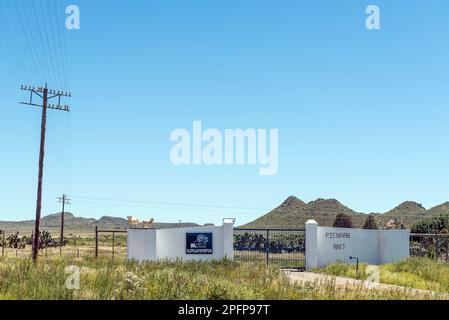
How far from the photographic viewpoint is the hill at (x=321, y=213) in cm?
10838

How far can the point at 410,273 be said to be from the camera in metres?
27.6

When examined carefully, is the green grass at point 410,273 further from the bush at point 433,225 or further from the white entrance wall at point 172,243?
the bush at point 433,225

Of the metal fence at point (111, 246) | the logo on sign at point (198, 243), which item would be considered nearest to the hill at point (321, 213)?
the metal fence at point (111, 246)

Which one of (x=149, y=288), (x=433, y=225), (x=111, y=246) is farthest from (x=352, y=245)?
(x=111, y=246)

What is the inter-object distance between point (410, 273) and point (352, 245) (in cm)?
925

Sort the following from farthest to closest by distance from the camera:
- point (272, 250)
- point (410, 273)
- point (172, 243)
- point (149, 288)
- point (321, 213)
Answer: point (321, 213) → point (272, 250) → point (172, 243) → point (410, 273) → point (149, 288)

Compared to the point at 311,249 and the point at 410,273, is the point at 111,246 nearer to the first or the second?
the point at 311,249

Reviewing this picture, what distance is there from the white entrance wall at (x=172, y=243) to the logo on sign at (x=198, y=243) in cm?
18

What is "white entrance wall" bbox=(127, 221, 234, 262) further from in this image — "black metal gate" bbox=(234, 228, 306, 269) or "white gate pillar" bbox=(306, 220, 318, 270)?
"white gate pillar" bbox=(306, 220, 318, 270)

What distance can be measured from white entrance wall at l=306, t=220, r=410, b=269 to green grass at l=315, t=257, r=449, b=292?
2927 mm

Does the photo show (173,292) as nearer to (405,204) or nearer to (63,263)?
(63,263)

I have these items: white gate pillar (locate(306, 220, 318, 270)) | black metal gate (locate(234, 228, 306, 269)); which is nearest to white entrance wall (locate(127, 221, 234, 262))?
black metal gate (locate(234, 228, 306, 269))
